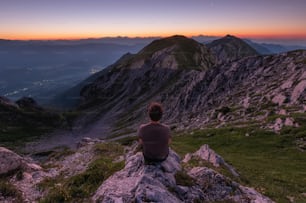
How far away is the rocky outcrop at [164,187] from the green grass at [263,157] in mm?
4902

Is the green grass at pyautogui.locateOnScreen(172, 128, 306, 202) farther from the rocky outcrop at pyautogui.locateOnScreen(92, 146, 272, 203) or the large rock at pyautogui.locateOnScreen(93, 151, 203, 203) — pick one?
the large rock at pyautogui.locateOnScreen(93, 151, 203, 203)

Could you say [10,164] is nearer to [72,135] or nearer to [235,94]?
[235,94]

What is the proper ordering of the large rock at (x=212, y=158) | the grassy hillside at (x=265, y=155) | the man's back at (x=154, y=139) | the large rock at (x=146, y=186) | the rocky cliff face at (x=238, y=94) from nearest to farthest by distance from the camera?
1. the large rock at (x=146, y=186)
2. the man's back at (x=154, y=139)
3. the grassy hillside at (x=265, y=155)
4. the large rock at (x=212, y=158)
5. the rocky cliff face at (x=238, y=94)

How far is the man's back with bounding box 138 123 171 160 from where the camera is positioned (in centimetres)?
1533

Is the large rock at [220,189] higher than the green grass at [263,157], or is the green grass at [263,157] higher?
the large rock at [220,189]

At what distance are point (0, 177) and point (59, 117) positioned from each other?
538 feet

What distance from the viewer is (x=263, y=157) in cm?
4100

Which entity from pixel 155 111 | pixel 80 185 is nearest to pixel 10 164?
pixel 80 185

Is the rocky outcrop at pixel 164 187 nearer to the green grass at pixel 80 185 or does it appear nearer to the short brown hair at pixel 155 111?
the green grass at pixel 80 185

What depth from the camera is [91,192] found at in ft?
56.1

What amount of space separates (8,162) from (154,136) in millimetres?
18474

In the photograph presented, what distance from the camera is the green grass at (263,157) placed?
2462 cm

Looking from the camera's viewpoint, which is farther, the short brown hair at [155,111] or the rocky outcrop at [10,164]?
the rocky outcrop at [10,164]

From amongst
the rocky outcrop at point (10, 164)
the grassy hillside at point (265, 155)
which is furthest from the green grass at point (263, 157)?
the rocky outcrop at point (10, 164)
